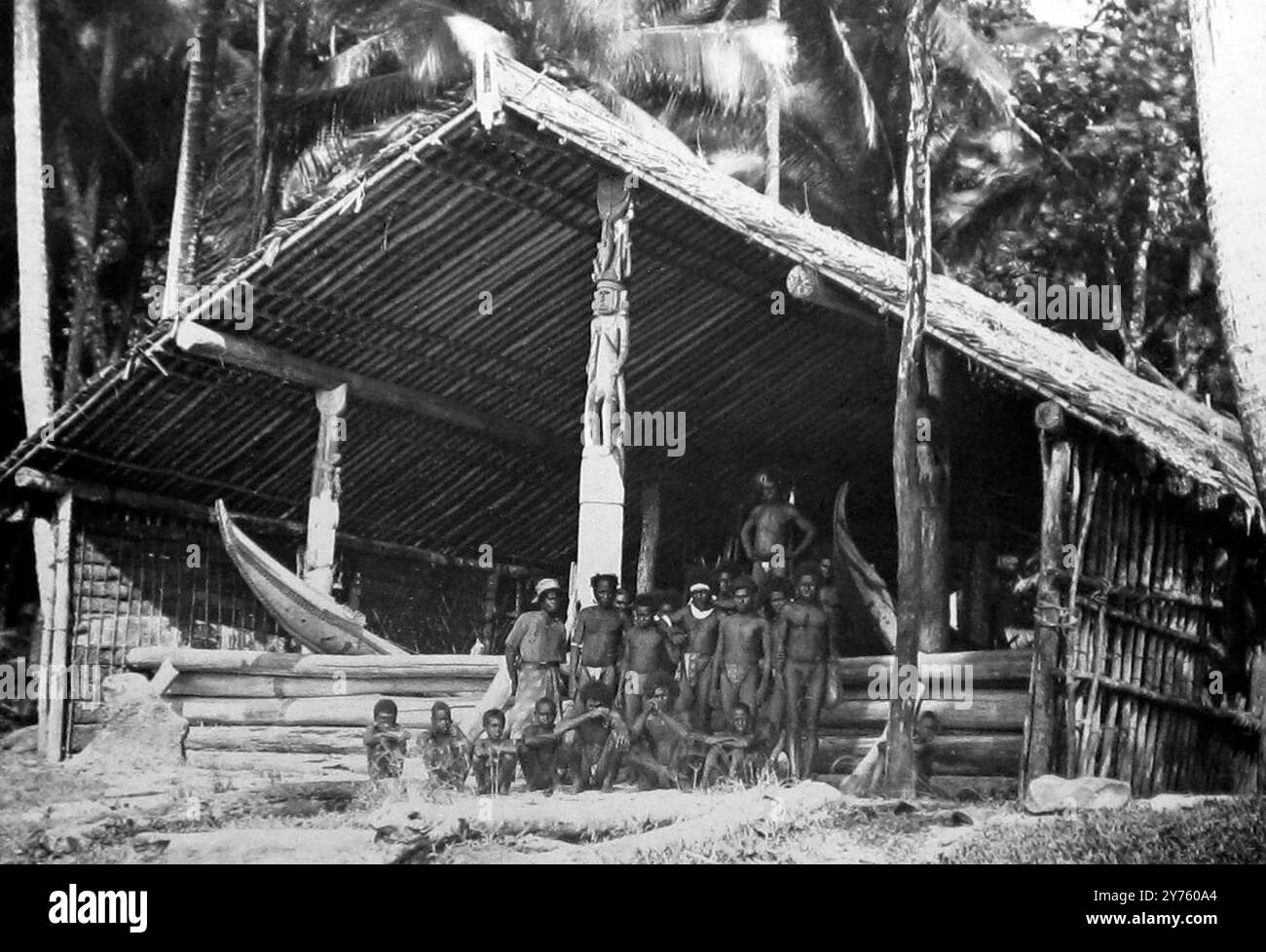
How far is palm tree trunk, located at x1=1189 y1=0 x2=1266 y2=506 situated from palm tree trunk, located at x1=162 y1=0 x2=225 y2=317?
35.4ft

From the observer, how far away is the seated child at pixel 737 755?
11109mm

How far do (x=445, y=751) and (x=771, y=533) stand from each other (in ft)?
13.7

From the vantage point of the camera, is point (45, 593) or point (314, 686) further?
point (45, 593)

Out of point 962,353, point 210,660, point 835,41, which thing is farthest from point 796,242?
point 835,41

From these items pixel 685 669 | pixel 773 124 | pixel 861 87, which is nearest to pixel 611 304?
pixel 685 669

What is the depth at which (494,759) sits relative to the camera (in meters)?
11.3

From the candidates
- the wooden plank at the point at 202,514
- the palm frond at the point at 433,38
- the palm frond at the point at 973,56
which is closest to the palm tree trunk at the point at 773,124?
the palm frond at the point at 973,56

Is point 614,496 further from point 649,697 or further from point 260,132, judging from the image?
point 260,132

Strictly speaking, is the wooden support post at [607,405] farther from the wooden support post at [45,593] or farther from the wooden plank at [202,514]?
the wooden support post at [45,593]

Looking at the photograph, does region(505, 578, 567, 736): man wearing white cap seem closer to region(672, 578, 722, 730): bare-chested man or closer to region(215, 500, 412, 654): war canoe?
region(672, 578, 722, 730): bare-chested man

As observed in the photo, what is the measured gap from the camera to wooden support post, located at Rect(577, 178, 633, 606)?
1169 centimetres

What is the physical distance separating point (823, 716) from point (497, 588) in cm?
647

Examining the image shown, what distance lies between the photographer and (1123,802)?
33.3 ft
